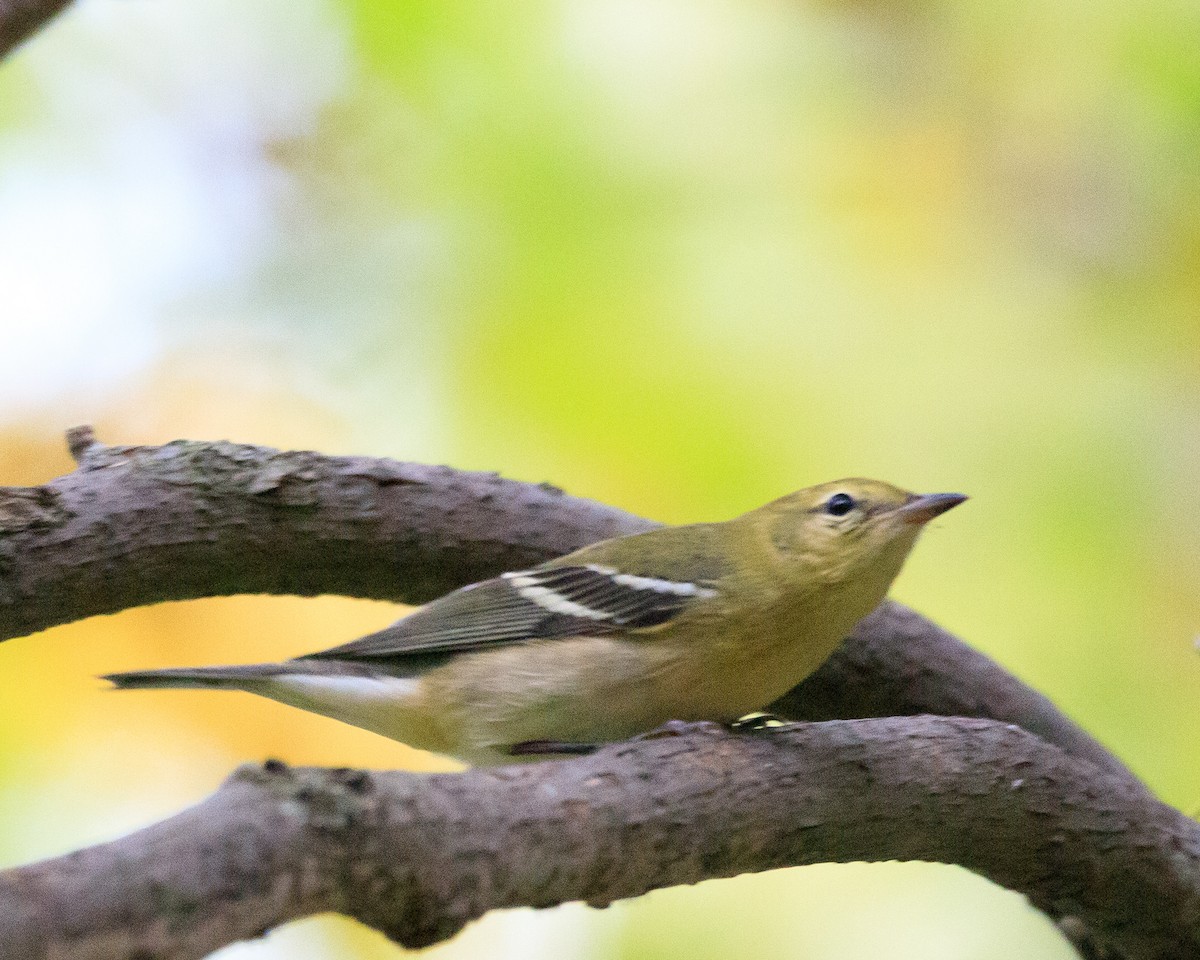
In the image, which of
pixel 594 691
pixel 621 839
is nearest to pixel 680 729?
pixel 594 691

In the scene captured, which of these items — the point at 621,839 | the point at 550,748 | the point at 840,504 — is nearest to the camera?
the point at 621,839

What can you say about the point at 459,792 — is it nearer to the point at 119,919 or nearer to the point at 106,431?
the point at 119,919

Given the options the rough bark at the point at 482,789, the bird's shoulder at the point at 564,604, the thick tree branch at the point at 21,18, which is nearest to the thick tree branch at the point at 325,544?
the rough bark at the point at 482,789

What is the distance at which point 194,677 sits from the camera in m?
2.43

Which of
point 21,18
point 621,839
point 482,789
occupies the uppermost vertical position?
point 21,18

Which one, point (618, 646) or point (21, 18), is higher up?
point (21, 18)

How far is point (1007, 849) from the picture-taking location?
8.05 feet

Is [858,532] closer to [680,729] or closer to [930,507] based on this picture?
[930,507]

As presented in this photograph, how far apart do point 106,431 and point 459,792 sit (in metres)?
3.15

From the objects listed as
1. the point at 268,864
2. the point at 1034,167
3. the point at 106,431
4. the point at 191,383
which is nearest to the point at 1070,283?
the point at 1034,167

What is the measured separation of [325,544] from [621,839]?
129 cm

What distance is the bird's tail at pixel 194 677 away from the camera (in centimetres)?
236

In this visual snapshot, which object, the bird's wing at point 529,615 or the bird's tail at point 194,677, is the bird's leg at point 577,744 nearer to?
the bird's wing at point 529,615

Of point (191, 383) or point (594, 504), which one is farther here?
point (191, 383)
